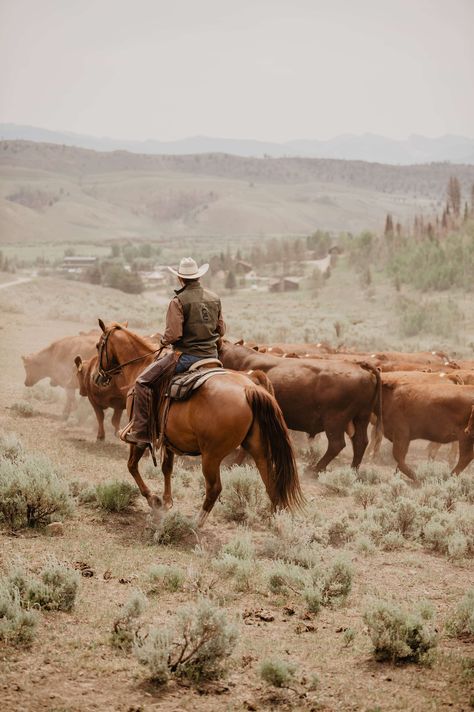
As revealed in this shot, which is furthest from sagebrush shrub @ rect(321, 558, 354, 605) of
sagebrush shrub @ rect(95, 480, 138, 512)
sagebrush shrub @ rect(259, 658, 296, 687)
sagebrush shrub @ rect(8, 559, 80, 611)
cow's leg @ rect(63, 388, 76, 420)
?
cow's leg @ rect(63, 388, 76, 420)

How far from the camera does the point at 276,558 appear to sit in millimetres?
7574

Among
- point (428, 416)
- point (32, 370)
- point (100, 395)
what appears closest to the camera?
point (428, 416)

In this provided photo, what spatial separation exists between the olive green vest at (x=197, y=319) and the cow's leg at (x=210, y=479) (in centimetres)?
114

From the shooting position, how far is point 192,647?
5.41m

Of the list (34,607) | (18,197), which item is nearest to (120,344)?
(34,607)

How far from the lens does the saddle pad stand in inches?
314

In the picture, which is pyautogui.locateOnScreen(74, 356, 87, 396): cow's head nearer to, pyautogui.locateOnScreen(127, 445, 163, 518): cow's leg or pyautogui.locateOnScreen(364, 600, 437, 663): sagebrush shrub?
pyautogui.locateOnScreen(127, 445, 163, 518): cow's leg

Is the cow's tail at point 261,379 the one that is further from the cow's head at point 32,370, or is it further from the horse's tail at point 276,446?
the cow's head at point 32,370

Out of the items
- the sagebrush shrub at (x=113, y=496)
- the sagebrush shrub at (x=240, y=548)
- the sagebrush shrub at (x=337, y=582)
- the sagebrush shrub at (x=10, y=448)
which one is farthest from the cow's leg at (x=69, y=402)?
the sagebrush shrub at (x=337, y=582)

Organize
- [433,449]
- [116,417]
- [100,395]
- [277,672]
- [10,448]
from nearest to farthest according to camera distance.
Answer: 1. [277,672]
2. [10,448]
3. [100,395]
4. [116,417]
5. [433,449]

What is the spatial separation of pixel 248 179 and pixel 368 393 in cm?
18159

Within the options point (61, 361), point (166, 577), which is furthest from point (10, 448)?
point (61, 361)

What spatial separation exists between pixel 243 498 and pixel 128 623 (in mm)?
3463

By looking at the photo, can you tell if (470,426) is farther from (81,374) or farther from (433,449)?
(81,374)
